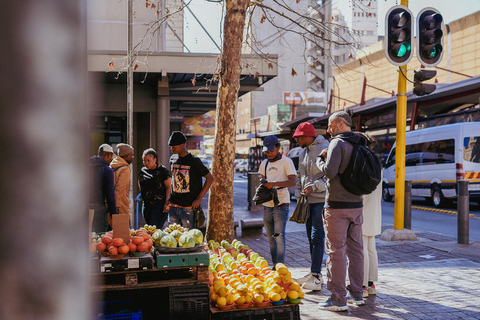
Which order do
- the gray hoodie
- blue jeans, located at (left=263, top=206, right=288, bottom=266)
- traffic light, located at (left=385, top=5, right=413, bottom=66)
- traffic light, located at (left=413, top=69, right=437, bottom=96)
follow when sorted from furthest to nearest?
1. traffic light, located at (left=413, top=69, right=437, bottom=96)
2. traffic light, located at (left=385, top=5, right=413, bottom=66)
3. blue jeans, located at (left=263, top=206, right=288, bottom=266)
4. the gray hoodie

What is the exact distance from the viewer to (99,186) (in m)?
6.34

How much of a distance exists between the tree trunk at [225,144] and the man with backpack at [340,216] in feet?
6.91

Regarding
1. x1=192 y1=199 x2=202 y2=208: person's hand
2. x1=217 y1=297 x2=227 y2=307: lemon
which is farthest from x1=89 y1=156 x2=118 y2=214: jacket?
x1=217 y1=297 x2=227 y2=307: lemon

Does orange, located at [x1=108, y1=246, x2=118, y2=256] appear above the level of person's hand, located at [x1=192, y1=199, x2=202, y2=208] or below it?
below

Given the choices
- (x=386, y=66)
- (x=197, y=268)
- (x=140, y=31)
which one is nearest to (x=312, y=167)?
(x=197, y=268)

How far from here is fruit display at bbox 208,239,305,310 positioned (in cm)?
409

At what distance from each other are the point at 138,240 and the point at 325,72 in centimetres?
9388

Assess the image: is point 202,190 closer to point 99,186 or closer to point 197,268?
point 99,186

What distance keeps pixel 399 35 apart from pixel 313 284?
4.96 m

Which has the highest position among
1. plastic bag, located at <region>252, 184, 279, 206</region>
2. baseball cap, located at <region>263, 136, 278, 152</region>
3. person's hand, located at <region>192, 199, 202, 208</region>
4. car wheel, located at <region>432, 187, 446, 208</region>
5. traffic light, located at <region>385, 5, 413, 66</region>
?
traffic light, located at <region>385, 5, 413, 66</region>

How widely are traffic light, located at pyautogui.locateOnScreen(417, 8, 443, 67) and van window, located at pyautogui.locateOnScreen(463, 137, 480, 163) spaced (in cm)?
846

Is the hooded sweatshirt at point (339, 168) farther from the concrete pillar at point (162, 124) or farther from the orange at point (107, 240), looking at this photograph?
the concrete pillar at point (162, 124)

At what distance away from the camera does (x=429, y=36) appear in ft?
28.6

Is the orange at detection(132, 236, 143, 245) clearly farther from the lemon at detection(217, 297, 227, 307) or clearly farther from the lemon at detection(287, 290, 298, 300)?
the lemon at detection(287, 290, 298, 300)
